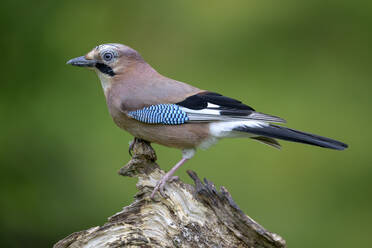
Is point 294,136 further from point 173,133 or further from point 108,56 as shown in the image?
point 108,56

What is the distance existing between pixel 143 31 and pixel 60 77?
1.10m

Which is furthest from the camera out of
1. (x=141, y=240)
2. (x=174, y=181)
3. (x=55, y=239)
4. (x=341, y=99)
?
(x=341, y=99)

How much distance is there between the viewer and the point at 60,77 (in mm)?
5793

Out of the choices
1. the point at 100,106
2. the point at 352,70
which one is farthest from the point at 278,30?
the point at 100,106

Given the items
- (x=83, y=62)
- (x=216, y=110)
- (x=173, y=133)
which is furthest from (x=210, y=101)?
(x=83, y=62)

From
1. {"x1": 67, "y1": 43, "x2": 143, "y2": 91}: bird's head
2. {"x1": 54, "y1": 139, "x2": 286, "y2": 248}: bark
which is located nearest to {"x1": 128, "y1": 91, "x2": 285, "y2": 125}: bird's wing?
{"x1": 54, "y1": 139, "x2": 286, "y2": 248}: bark

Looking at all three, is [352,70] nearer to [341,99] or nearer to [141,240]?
[341,99]

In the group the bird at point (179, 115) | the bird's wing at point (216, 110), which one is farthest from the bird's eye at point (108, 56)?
the bird's wing at point (216, 110)

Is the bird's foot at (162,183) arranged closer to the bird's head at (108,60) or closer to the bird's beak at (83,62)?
the bird's head at (108,60)

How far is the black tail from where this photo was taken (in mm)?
3590

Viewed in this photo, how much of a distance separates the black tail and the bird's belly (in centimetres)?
26

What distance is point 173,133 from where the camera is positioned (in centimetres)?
386

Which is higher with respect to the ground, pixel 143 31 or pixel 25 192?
pixel 143 31

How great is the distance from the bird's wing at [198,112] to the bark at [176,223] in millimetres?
296
